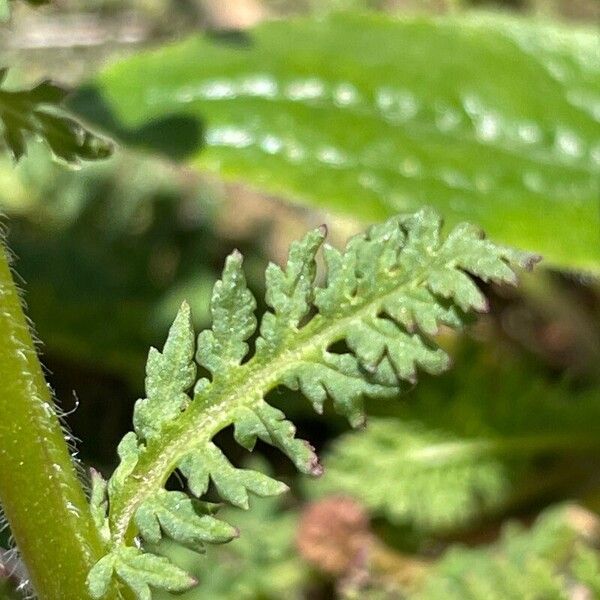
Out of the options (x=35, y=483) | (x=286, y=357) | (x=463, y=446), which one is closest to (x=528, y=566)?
(x=463, y=446)

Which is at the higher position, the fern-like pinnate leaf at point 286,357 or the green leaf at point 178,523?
the fern-like pinnate leaf at point 286,357

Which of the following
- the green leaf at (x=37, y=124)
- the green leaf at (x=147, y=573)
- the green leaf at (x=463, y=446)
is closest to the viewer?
the green leaf at (x=147, y=573)

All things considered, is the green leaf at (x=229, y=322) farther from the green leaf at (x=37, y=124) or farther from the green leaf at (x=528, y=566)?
the green leaf at (x=528, y=566)

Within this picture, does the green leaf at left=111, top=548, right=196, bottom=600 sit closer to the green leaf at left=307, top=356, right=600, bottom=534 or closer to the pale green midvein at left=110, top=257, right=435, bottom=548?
the pale green midvein at left=110, top=257, right=435, bottom=548

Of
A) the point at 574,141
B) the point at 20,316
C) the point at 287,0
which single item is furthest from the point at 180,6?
the point at 20,316

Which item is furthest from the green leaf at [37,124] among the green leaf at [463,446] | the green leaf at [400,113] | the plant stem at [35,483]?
the green leaf at [463,446]

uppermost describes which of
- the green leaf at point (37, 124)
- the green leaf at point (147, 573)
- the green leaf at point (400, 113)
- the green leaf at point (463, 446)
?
the green leaf at point (37, 124)
